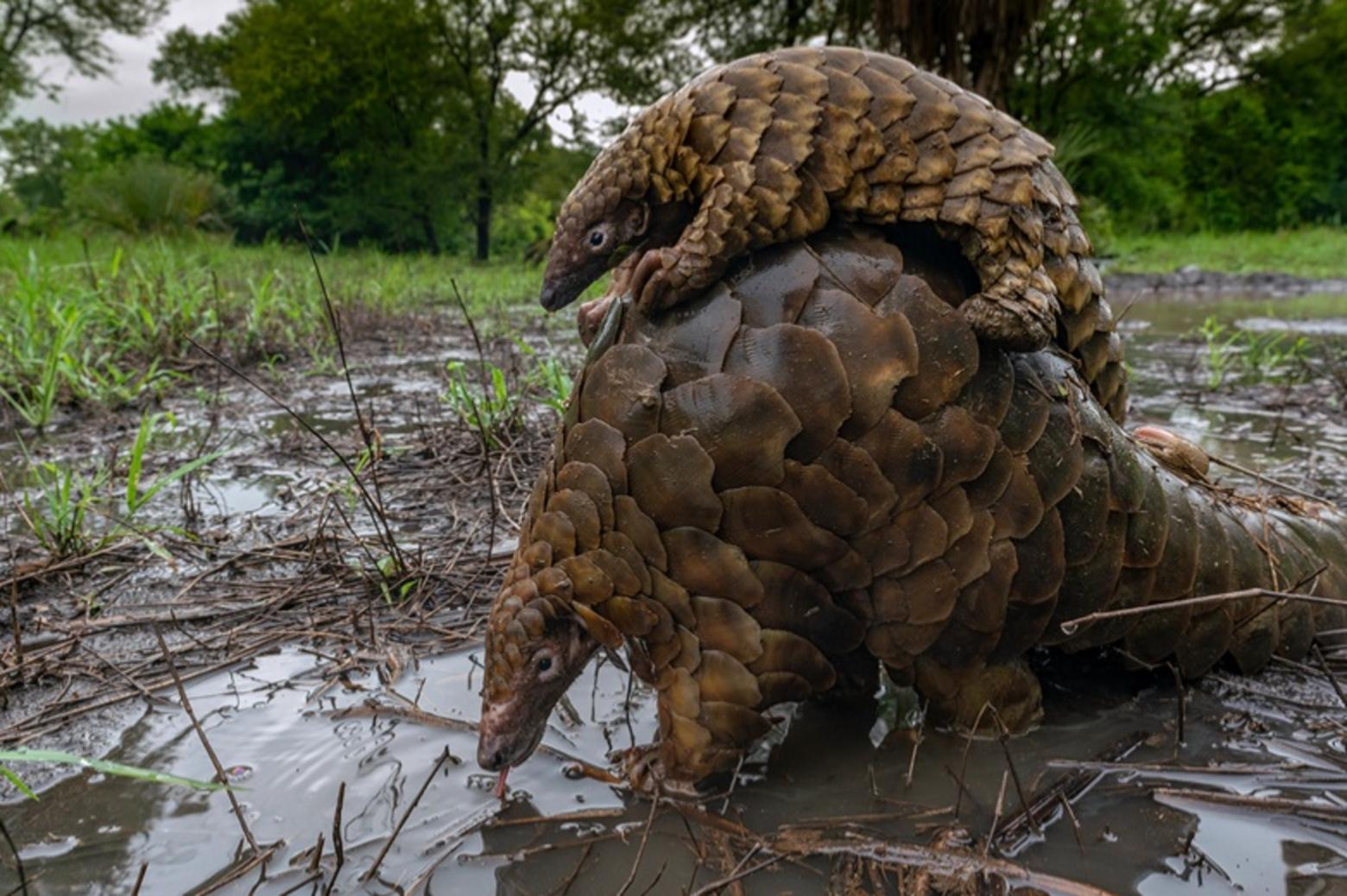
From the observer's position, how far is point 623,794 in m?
1.51

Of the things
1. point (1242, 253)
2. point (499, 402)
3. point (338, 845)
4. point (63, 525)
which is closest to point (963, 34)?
point (499, 402)

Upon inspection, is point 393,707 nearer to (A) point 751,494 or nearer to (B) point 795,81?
(A) point 751,494

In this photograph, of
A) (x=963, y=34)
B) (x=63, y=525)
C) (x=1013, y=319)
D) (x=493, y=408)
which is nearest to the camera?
(x=1013, y=319)

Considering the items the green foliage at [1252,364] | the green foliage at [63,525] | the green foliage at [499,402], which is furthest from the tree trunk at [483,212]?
the green foliage at [63,525]

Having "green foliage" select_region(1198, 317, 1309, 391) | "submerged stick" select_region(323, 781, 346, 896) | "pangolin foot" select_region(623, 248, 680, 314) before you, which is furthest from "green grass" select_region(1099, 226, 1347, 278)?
"submerged stick" select_region(323, 781, 346, 896)

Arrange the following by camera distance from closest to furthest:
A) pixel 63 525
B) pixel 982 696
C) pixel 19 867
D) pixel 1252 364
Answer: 1. pixel 19 867
2. pixel 982 696
3. pixel 63 525
4. pixel 1252 364

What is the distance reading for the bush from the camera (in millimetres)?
15117

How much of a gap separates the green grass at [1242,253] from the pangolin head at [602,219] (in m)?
17.2

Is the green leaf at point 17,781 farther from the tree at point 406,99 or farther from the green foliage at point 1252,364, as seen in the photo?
the tree at point 406,99

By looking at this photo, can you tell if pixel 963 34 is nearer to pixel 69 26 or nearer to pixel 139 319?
pixel 139 319

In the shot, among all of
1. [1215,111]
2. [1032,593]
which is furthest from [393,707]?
[1215,111]

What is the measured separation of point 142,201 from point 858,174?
1747 centimetres

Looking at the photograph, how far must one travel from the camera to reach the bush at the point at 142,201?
49.6 feet

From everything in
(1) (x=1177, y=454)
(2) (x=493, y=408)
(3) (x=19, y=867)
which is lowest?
(3) (x=19, y=867)
